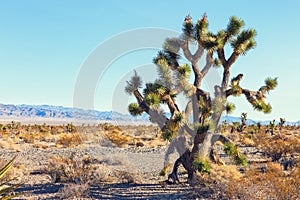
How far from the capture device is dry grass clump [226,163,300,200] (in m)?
5.95

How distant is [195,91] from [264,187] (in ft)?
11.0

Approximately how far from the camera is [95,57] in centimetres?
1091

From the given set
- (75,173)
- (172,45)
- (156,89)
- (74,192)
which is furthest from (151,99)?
(75,173)

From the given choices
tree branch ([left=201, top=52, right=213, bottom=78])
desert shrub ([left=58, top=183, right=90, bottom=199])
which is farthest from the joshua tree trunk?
desert shrub ([left=58, top=183, right=90, bottom=199])

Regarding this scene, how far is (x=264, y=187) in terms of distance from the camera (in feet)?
20.4

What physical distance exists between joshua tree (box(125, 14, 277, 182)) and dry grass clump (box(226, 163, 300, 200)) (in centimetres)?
172

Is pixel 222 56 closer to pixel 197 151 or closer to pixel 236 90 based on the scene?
pixel 236 90

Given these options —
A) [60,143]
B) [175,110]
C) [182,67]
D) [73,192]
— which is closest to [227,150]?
[175,110]

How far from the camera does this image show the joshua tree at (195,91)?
8.47 metres

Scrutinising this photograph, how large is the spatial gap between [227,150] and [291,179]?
215 centimetres

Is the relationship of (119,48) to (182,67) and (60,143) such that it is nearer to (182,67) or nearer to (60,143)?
(182,67)

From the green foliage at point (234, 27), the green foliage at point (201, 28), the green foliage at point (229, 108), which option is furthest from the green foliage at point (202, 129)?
the green foliage at point (234, 27)

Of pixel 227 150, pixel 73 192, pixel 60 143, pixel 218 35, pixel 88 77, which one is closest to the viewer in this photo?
pixel 73 192

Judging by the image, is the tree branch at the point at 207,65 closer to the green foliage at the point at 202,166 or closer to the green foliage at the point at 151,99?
the green foliage at the point at 151,99
